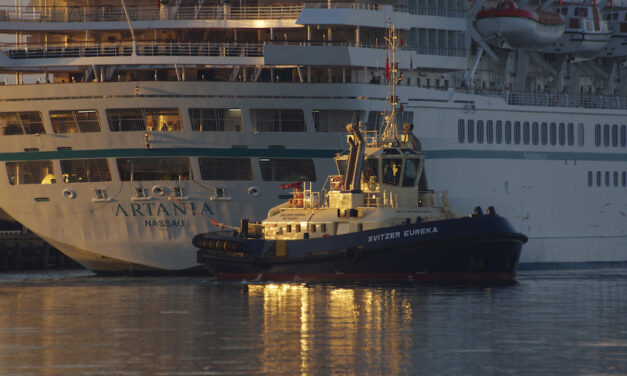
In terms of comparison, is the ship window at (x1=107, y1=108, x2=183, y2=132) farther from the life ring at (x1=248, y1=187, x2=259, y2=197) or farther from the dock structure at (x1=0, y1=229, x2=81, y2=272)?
the dock structure at (x1=0, y1=229, x2=81, y2=272)

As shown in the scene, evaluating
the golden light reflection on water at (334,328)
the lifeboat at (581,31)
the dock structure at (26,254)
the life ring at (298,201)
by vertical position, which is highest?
the lifeboat at (581,31)

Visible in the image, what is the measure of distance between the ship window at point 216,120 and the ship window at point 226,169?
112 centimetres

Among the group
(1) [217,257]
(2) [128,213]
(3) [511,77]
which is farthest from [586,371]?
(3) [511,77]

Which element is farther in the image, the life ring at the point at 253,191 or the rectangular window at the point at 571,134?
the rectangular window at the point at 571,134

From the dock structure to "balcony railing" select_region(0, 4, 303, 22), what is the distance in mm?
14593

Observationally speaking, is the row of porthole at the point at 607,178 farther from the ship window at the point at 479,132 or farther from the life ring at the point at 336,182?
the life ring at the point at 336,182

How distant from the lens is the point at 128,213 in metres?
54.3

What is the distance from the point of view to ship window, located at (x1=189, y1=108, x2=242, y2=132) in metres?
54.4

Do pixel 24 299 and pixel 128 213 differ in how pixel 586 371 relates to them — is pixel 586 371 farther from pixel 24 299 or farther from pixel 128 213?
pixel 128 213

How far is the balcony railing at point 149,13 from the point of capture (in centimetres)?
5641

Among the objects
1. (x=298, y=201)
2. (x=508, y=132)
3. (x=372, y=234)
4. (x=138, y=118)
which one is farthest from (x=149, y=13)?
(x=508, y=132)

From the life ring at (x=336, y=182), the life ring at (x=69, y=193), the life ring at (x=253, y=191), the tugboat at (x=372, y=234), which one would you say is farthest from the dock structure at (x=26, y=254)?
the life ring at (x=336, y=182)

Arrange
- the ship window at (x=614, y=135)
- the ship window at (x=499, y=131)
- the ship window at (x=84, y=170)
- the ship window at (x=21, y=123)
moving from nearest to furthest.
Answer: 1. the ship window at (x=84, y=170)
2. the ship window at (x=21, y=123)
3. the ship window at (x=499, y=131)
4. the ship window at (x=614, y=135)

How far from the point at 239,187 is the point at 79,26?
8.90 metres
